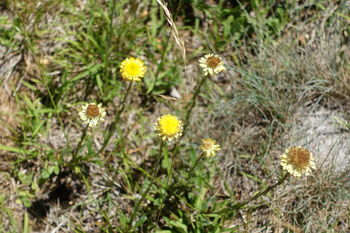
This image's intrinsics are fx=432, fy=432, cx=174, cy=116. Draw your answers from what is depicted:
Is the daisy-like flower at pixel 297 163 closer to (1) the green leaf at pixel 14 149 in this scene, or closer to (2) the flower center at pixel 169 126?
(2) the flower center at pixel 169 126

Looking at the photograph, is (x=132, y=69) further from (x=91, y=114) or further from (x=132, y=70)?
(x=91, y=114)

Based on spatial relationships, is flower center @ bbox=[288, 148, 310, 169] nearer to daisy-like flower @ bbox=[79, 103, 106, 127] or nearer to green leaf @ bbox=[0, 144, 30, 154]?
daisy-like flower @ bbox=[79, 103, 106, 127]

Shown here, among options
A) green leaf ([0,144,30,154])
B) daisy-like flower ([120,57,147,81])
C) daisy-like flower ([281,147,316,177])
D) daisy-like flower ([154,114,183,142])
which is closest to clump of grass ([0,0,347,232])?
green leaf ([0,144,30,154])

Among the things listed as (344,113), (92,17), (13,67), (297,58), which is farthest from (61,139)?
(344,113)

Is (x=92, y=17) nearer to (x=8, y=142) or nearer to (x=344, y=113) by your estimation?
(x=8, y=142)

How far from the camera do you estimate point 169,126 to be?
206 cm

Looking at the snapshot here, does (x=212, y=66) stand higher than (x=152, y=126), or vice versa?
(x=212, y=66)

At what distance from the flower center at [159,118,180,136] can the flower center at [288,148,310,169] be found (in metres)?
0.55

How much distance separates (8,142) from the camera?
2.93 m

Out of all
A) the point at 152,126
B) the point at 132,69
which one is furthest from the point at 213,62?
the point at 152,126

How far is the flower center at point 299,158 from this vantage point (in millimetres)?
2014

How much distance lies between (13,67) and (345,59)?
243 centimetres

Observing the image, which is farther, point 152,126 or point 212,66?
point 152,126

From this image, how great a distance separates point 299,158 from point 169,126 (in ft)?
2.06
